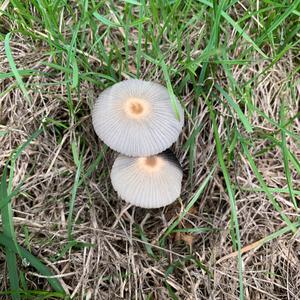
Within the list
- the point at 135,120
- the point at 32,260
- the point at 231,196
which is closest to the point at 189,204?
the point at 231,196

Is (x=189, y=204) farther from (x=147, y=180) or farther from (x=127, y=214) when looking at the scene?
(x=127, y=214)

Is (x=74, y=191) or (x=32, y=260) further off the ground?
(x=74, y=191)

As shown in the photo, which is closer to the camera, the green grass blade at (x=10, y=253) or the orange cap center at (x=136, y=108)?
the green grass blade at (x=10, y=253)

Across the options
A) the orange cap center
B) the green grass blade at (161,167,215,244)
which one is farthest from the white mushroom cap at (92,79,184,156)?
the green grass blade at (161,167,215,244)

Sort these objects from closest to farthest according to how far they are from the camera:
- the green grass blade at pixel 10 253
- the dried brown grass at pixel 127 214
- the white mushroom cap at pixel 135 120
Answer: the green grass blade at pixel 10 253 → the white mushroom cap at pixel 135 120 → the dried brown grass at pixel 127 214

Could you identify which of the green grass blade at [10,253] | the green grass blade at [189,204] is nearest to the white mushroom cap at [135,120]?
the green grass blade at [189,204]

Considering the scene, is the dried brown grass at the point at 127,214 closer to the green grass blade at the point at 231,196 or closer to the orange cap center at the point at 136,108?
the green grass blade at the point at 231,196
